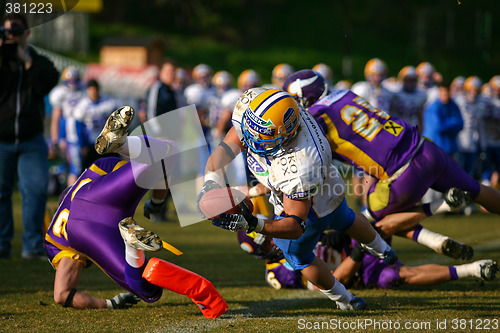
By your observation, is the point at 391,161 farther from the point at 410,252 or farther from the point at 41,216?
the point at 41,216

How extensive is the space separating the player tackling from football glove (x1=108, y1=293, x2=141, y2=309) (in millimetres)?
1061

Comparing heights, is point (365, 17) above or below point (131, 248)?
below

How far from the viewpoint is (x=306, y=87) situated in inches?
182

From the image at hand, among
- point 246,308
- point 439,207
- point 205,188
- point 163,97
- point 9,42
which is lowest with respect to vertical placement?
point 246,308

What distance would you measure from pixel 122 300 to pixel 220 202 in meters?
1.27

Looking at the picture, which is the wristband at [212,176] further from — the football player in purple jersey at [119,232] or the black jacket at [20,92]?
the black jacket at [20,92]

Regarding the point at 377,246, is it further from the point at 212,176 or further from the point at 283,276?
the point at 212,176

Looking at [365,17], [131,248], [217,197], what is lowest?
[365,17]

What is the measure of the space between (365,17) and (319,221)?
34417 millimetres

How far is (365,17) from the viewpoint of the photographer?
3647 cm

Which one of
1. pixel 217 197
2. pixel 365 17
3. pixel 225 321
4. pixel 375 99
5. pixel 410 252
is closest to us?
pixel 217 197

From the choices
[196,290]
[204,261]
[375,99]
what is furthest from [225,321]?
[375,99]

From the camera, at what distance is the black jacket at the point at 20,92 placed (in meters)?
5.65

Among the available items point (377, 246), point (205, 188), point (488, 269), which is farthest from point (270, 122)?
point (488, 269)
